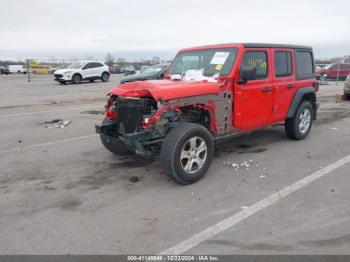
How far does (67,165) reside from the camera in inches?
221

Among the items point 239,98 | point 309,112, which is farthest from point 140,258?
point 309,112

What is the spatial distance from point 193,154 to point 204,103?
0.79 meters

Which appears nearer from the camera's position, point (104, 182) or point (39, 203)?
point (39, 203)

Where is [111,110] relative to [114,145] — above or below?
above

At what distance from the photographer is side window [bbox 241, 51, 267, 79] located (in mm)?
5660

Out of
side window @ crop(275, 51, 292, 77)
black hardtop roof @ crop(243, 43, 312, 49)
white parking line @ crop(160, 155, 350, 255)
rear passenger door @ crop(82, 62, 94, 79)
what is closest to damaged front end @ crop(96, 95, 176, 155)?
white parking line @ crop(160, 155, 350, 255)

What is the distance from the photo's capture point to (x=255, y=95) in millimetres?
5789

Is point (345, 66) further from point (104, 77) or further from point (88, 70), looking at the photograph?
point (88, 70)

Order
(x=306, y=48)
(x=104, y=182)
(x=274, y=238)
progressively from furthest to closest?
(x=306, y=48) < (x=104, y=182) < (x=274, y=238)

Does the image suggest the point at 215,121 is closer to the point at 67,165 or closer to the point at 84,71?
the point at 67,165

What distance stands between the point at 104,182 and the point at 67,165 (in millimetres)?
1106

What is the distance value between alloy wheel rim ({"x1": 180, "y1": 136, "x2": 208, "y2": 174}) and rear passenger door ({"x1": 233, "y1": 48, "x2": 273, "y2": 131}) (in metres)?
0.97

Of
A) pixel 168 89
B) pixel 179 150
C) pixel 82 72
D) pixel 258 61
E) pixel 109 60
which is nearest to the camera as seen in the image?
pixel 179 150

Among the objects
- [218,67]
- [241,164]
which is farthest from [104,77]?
[241,164]
